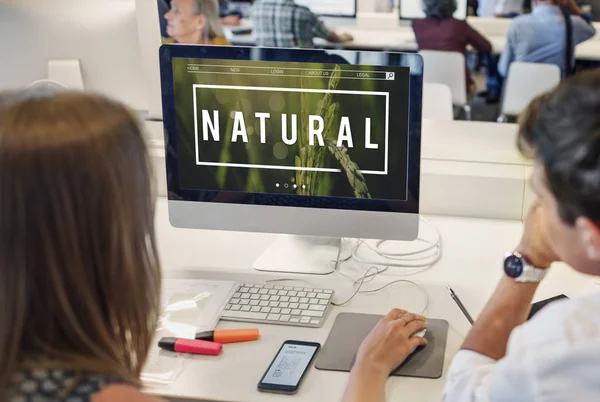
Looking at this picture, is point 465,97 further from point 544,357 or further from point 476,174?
point 544,357

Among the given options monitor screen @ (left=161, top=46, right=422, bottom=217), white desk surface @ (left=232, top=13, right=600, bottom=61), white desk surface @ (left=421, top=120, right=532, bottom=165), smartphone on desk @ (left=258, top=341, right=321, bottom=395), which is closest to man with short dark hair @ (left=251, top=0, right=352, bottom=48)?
white desk surface @ (left=232, top=13, right=600, bottom=61)

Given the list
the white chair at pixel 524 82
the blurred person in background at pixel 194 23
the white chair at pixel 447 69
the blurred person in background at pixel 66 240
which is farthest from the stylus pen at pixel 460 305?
the white chair at pixel 447 69

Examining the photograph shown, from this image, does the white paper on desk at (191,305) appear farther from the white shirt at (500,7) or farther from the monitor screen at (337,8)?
the white shirt at (500,7)

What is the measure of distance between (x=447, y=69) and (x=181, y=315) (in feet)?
9.65

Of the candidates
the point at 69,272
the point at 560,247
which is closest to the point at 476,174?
the point at 560,247

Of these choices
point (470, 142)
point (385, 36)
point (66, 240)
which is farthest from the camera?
point (385, 36)

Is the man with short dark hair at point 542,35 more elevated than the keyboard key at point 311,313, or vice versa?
the man with short dark hair at point 542,35

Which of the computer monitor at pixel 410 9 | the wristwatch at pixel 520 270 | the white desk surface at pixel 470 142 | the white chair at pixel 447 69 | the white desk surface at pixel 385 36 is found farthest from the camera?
the computer monitor at pixel 410 9

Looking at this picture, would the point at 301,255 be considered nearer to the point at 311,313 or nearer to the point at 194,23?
the point at 311,313

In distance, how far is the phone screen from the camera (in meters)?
1.25

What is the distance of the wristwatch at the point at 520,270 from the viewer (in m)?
1.29

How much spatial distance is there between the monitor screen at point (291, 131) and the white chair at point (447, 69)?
2600mm

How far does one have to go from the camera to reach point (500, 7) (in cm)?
552

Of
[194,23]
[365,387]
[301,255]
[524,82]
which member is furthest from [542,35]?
[365,387]
